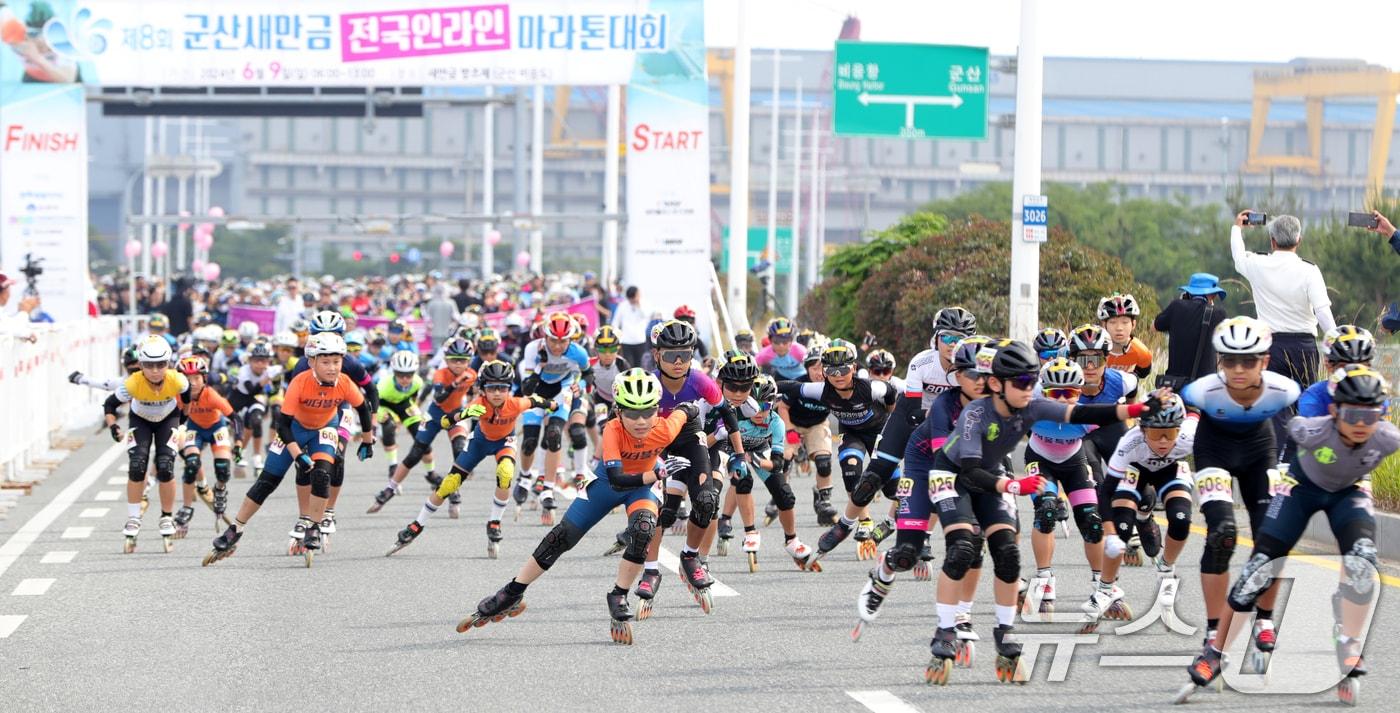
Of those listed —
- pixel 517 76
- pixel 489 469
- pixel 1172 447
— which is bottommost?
pixel 489 469

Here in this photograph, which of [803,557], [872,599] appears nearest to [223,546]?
[803,557]

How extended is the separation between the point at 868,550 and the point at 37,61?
2219 centimetres

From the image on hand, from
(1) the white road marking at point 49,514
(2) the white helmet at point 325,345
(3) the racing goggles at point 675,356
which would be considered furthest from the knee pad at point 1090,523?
(2) the white helmet at point 325,345

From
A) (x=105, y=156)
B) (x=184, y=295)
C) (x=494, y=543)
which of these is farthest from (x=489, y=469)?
(x=105, y=156)

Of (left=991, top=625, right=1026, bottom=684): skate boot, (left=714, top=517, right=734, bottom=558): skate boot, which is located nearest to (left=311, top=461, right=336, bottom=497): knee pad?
(left=714, top=517, right=734, bottom=558): skate boot

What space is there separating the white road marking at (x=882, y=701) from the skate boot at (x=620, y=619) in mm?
1959

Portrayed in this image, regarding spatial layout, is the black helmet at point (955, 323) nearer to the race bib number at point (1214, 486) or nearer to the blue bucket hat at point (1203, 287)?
the blue bucket hat at point (1203, 287)

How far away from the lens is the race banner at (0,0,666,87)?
32.3 meters

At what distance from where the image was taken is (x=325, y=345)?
50.8ft

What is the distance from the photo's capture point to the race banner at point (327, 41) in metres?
32.3

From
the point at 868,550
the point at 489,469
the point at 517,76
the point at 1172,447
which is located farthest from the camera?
the point at 517,76

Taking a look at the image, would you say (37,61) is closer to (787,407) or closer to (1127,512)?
(787,407)

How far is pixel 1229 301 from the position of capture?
108 feet

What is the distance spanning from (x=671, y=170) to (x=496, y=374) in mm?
16644
